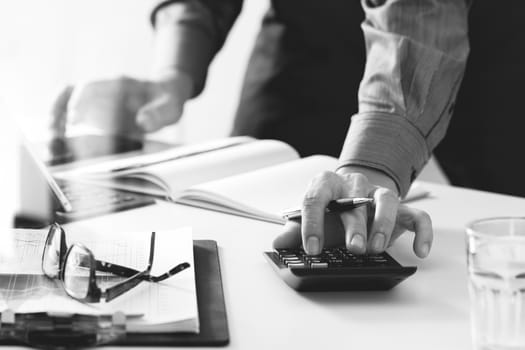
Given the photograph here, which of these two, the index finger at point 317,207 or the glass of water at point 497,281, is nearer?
the glass of water at point 497,281

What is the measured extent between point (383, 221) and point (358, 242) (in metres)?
0.05

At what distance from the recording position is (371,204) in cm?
89

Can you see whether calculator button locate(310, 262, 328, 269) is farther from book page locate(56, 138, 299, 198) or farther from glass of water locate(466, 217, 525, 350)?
book page locate(56, 138, 299, 198)

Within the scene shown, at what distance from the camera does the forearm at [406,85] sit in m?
1.06

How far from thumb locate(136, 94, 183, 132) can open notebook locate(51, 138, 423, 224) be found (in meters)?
0.19

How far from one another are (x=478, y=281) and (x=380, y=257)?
0.20 m

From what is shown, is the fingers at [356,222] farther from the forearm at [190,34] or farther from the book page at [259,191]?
the forearm at [190,34]

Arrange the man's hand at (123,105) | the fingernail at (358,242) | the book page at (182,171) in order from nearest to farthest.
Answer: the fingernail at (358,242)
the book page at (182,171)
the man's hand at (123,105)

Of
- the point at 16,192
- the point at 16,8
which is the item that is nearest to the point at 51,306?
the point at 16,192

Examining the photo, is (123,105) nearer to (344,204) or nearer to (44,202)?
(44,202)

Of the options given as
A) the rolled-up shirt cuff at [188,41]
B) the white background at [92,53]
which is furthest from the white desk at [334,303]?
the white background at [92,53]

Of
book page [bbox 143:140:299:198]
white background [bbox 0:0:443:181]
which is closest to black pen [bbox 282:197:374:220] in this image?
book page [bbox 143:140:299:198]

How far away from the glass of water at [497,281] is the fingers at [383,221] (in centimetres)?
19

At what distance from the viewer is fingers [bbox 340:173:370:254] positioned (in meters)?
0.81
